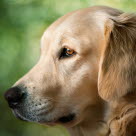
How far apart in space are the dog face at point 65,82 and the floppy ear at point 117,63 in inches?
2.3

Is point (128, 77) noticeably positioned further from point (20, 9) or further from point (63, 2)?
point (20, 9)

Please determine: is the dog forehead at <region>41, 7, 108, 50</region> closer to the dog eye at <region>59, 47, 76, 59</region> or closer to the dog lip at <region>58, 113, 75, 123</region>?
the dog eye at <region>59, 47, 76, 59</region>

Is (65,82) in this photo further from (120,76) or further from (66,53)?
(120,76)

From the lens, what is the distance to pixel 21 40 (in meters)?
2.74

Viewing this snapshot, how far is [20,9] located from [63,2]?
334mm

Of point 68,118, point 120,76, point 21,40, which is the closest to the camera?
point 120,76

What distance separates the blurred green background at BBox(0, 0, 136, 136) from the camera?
2.68 meters

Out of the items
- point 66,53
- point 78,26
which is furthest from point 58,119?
point 78,26

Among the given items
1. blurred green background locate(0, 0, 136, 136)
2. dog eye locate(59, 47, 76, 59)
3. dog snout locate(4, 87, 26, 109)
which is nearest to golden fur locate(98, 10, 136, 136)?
dog eye locate(59, 47, 76, 59)

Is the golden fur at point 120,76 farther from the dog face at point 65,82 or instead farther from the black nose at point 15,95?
the black nose at point 15,95

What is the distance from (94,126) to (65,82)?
0.27 meters

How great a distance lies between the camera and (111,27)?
1653 mm

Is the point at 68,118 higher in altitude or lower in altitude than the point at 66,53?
lower

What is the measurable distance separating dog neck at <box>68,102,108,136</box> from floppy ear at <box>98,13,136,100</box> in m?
0.17
